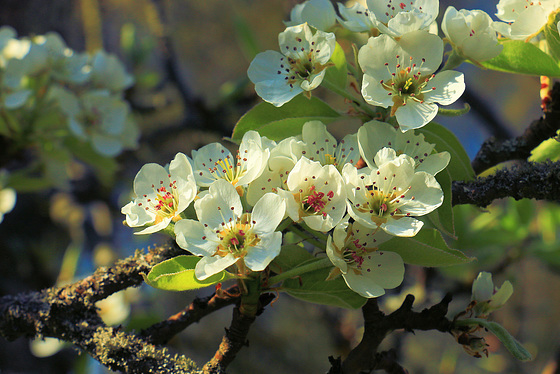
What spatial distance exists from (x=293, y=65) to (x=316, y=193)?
0.25m

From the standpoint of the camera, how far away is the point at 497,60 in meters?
0.74

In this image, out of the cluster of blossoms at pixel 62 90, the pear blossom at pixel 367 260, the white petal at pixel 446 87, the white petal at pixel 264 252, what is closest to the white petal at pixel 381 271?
the pear blossom at pixel 367 260

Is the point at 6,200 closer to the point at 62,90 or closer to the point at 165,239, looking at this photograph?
the point at 62,90

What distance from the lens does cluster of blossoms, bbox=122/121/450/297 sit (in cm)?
60

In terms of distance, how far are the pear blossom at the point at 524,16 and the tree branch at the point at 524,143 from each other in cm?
12

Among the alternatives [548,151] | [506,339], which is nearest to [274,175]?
[506,339]

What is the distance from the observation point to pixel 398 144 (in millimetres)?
694

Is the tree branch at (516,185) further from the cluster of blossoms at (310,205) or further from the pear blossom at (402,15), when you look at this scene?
the pear blossom at (402,15)

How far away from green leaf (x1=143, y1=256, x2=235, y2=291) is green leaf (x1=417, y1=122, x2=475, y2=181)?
0.35 m

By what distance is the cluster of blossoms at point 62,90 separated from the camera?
1398mm

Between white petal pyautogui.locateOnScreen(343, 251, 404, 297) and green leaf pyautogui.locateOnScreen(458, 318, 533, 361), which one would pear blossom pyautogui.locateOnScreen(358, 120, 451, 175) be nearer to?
white petal pyautogui.locateOnScreen(343, 251, 404, 297)

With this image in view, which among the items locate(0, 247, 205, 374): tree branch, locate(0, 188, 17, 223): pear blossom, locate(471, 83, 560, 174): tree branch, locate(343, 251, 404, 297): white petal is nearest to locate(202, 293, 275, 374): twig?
locate(0, 247, 205, 374): tree branch

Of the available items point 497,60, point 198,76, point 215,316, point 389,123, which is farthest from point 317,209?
point 198,76

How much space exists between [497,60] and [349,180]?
1.05 feet
